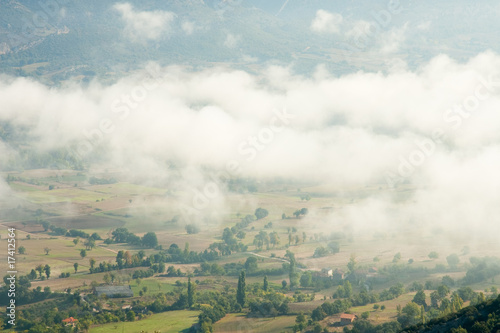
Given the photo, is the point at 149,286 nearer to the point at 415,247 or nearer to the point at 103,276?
the point at 103,276

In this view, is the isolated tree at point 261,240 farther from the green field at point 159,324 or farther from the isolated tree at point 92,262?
the green field at point 159,324

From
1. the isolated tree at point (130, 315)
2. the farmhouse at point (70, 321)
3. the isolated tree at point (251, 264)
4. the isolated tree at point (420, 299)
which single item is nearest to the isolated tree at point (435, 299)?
the isolated tree at point (420, 299)

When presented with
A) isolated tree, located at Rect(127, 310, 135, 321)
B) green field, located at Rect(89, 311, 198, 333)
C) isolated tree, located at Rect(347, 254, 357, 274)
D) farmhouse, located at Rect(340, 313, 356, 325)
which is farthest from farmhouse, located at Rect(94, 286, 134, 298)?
isolated tree, located at Rect(347, 254, 357, 274)

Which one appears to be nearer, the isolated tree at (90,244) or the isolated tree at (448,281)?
the isolated tree at (448,281)

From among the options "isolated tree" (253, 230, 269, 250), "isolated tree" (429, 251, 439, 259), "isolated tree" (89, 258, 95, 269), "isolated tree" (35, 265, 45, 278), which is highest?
"isolated tree" (253, 230, 269, 250)

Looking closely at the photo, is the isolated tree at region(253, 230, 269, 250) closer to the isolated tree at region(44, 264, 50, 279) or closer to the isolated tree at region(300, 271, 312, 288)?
the isolated tree at region(300, 271, 312, 288)

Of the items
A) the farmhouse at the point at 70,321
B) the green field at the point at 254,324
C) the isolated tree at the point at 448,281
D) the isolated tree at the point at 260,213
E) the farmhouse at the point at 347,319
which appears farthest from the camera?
the isolated tree at the point at 260,213
